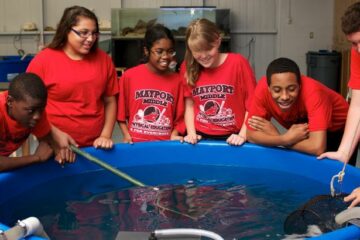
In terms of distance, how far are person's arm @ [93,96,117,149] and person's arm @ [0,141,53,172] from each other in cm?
26

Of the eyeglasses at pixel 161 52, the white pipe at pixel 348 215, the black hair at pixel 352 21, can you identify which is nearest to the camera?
the white pipe at pixel 348 215

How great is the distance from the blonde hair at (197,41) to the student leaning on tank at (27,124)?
2.25 feet

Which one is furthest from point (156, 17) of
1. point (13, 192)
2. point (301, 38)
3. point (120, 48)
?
point (13, 192)

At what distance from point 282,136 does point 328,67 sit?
544 cm

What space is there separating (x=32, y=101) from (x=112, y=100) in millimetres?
707

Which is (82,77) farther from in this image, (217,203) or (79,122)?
(217,203)

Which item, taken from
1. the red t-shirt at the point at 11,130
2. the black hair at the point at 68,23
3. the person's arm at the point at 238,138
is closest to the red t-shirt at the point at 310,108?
the person's arm at the point at 238,138

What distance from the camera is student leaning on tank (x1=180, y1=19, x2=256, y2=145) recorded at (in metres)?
2.65

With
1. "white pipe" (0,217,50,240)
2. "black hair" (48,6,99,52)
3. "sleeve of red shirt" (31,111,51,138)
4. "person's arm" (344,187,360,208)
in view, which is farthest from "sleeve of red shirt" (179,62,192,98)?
"white pipe" (0,217,50,240)

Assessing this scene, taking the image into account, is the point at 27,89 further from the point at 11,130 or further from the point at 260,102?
the point at 260,102

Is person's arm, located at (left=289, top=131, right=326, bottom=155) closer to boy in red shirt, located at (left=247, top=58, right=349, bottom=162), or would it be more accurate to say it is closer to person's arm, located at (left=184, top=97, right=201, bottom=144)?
boy in red shirt, located at (left=247, top=58, right=349, bottom=162)

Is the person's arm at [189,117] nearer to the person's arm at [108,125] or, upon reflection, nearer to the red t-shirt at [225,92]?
the red t-shirt at [225,92]

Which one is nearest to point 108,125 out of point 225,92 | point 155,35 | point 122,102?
point 122,102

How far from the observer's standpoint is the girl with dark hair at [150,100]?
2.78m
